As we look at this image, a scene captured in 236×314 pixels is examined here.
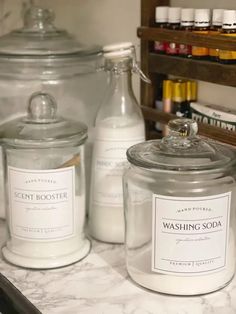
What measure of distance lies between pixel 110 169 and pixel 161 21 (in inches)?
10.0

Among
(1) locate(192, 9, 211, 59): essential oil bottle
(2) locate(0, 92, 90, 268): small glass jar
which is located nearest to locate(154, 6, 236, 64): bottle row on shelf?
(1) locate(192, 9, 211, 59): essential oil bottle

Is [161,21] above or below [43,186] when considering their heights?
above

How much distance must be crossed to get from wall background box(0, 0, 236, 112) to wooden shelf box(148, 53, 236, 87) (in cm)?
4

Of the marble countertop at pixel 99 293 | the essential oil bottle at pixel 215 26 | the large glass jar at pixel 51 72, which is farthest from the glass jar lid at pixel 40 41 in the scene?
the marble countertop at pixel 99 293

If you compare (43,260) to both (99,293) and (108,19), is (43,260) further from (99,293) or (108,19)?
(108,19)

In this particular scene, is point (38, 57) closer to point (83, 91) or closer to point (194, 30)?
point (83, 91)

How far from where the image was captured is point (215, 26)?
845mm

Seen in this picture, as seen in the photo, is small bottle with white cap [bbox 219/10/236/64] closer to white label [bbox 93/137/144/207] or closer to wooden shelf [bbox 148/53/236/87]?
wooden shelf [bbox 148/53/236/87]

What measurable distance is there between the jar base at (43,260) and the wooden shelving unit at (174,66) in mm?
258

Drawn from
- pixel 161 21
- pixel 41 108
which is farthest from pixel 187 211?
pixel 161 21

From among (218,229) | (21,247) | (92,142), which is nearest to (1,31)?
(92,142)

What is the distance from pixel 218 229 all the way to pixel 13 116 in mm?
405

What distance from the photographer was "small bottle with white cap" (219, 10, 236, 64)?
0.80 m

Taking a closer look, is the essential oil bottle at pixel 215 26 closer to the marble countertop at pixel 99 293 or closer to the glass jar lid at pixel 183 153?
the glass jar lid at pixel 183 153
